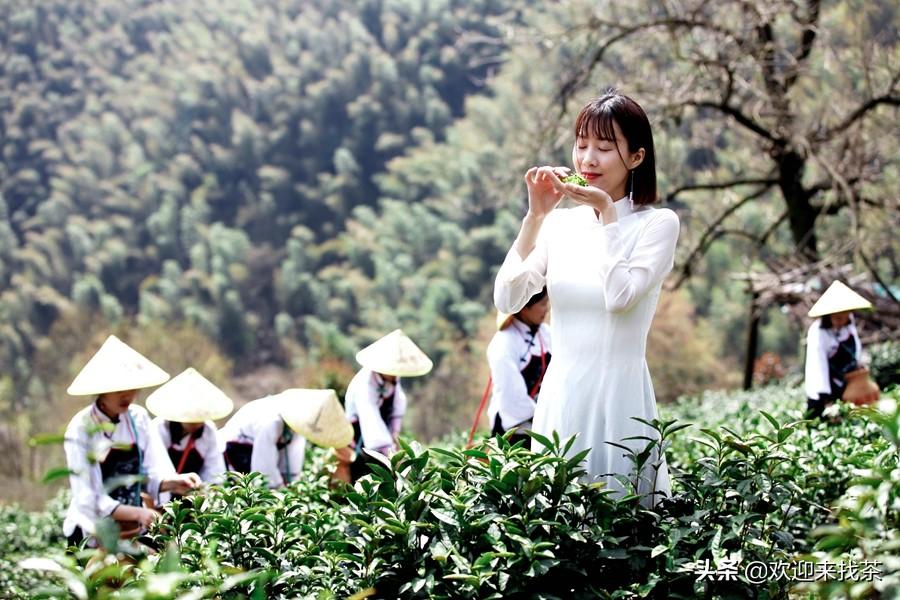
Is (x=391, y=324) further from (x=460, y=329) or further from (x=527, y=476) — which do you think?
(x=527, y=476)

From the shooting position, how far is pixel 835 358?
225 inches

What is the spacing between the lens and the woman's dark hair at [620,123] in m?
Result: 2.76

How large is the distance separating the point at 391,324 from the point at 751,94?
43.1 m

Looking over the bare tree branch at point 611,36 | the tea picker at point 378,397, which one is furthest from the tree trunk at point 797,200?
the tea picker at point 378,397

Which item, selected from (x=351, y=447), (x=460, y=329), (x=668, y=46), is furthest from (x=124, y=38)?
(x=351, y=447)

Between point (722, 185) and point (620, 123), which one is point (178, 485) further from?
point (722, 185)

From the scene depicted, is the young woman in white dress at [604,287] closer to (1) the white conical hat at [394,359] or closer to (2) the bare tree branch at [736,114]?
(1) the white conical hat at [394,359]

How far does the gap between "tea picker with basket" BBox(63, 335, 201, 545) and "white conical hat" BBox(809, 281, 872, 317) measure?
3677 millimetres

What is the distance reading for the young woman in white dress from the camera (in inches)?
106

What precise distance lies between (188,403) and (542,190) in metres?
2.82

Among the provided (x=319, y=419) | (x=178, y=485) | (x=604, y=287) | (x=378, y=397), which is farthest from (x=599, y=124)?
(x=378, y=397)

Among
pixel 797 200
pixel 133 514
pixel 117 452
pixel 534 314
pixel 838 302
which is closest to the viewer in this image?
pixel 133 514

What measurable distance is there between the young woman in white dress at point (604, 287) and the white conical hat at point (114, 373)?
1980mm

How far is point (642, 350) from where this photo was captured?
2785mm
